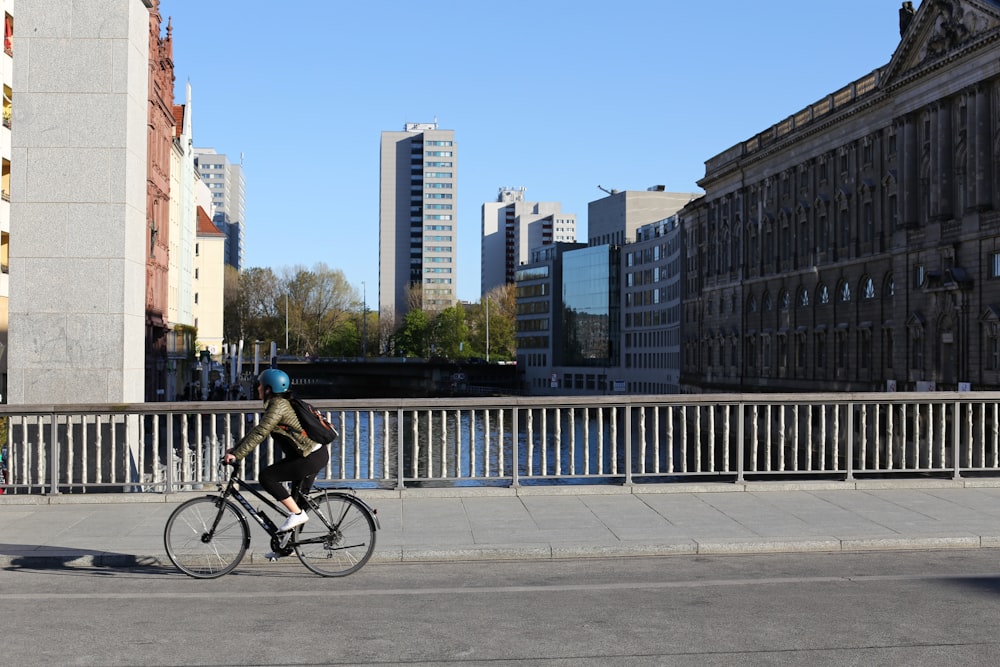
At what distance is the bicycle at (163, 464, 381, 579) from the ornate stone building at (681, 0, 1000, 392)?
55.8 meters

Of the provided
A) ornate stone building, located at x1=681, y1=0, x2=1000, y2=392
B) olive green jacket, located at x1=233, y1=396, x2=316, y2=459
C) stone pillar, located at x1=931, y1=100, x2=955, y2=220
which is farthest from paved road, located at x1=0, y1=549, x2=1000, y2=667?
stone pillar, located at x1=931, y1=100, x2=955, y2=220

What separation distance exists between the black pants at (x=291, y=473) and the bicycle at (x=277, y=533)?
9cm

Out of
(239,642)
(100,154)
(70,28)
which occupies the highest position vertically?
(70,28)

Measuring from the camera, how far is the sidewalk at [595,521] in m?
12.3

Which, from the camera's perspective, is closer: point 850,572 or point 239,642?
point 239,642

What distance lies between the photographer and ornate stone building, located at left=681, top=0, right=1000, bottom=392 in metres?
64.2

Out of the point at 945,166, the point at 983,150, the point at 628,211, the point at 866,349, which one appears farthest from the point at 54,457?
the point at 628,211

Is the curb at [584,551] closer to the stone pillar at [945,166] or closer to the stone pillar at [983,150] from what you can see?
the stone pillar at [983,150]

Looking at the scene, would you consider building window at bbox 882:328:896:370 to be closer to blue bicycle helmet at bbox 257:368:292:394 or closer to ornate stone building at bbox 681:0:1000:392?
ornate stone building at bbox 681:0:1000:392

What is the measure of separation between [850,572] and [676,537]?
7.12 ft

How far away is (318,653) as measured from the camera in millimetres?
8117

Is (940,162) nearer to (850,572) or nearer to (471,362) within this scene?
(850,572)

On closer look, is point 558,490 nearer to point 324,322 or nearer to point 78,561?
point 78,561

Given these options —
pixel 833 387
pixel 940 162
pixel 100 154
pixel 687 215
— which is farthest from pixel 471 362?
pixel 100 154
